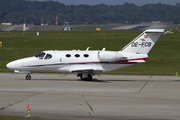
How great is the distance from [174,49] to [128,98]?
45463mm

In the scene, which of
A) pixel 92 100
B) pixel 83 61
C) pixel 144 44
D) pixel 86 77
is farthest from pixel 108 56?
pixel 92 100

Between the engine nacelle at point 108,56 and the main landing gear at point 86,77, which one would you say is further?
the main landing gear at point 86,77

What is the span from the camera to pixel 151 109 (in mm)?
17344

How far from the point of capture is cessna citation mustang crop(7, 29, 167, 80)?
2791 cm

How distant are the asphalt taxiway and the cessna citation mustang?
1.42 metres

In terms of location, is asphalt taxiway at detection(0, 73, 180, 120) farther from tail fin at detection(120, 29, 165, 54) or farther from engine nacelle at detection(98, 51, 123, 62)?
tail fin at detection(120, 29, 165, 54)

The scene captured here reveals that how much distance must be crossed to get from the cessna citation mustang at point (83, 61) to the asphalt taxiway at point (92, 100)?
1419mm

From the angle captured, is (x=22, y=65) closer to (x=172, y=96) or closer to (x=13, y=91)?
(x=13, y=91)

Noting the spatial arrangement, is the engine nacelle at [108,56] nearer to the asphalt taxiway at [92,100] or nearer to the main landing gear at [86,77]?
the main landing gear at [86,77]

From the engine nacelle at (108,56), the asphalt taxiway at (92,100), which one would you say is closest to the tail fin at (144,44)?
the engine nacelle at (108,56)

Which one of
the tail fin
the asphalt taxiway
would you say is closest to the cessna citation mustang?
the tail fin

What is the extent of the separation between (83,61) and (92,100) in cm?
905

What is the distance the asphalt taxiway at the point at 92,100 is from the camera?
16172mm

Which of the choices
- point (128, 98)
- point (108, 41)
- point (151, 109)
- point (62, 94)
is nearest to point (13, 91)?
point (62, 94)
